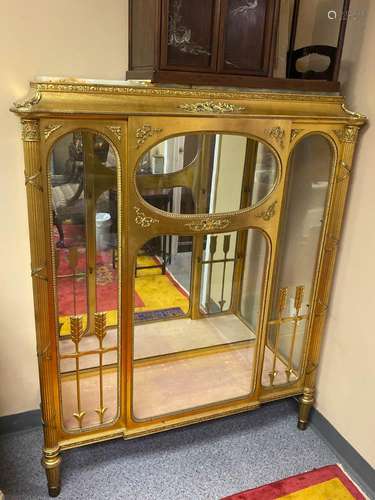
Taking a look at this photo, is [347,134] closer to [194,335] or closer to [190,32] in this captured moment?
[190,32]

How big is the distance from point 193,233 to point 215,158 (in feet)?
1.01

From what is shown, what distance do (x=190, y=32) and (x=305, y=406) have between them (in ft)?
5.00

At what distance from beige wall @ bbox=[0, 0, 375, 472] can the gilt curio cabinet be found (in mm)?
77

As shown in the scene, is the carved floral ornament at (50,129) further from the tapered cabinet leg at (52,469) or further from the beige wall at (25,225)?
the tapered cabinet leg at (52,469)

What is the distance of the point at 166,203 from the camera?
4.99ft

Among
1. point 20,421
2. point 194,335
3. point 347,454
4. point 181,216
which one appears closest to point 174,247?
point 181,216

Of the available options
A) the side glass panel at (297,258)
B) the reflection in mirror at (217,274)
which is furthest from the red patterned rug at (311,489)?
the reflection in mirror at (217,274)

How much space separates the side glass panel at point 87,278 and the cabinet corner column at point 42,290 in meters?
0.05

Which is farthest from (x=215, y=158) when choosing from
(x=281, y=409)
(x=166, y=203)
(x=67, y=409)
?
(x=281, y=409)

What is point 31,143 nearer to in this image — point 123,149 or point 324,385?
point 123,149

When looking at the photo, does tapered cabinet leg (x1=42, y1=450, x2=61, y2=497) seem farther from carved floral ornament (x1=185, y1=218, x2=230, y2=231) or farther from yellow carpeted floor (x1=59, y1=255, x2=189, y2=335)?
carved floral ornament (x1=185, y1=218, x2=230, y2=231)

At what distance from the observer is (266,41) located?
1.42 metres

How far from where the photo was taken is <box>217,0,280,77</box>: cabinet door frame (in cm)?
135

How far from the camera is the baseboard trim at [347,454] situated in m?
1.70
